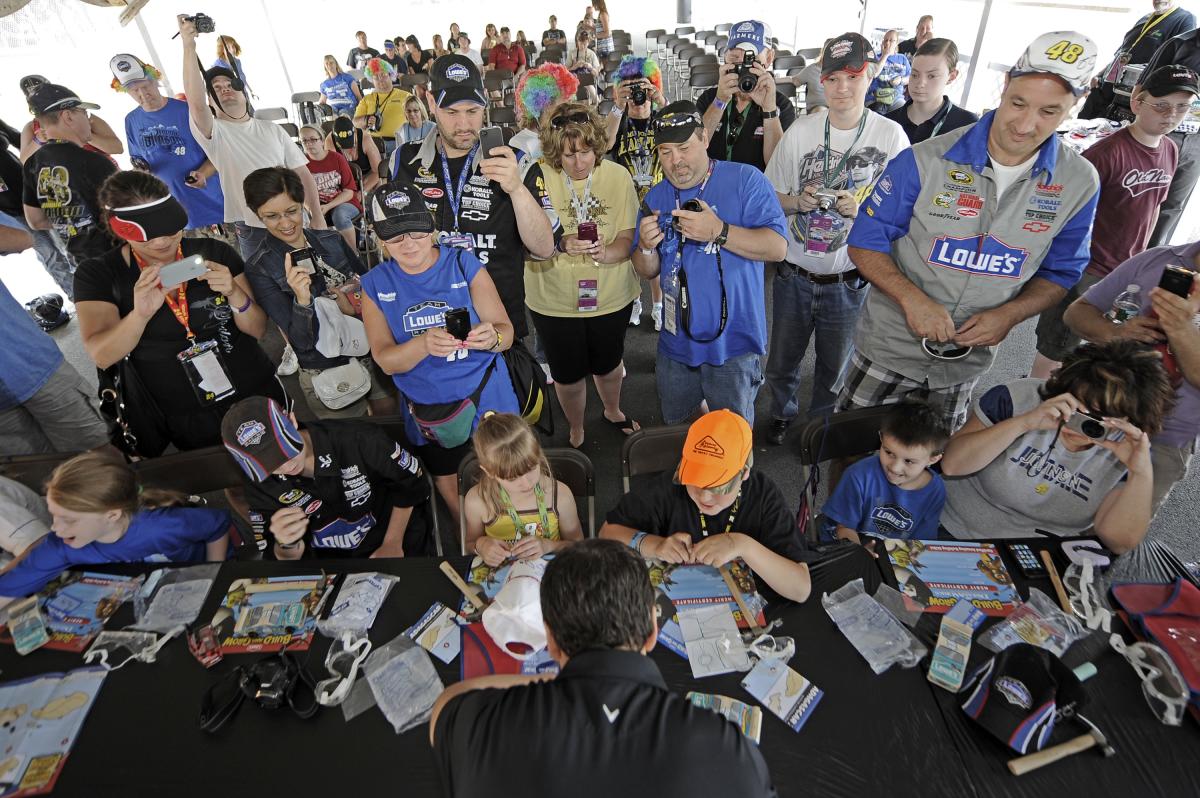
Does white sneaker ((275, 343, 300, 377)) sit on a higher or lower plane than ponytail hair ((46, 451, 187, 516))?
lower

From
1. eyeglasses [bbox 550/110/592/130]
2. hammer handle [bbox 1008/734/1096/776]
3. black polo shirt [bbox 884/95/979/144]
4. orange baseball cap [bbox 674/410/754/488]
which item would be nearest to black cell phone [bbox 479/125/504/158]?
eyeglasses [bbox 550/110/592/130]

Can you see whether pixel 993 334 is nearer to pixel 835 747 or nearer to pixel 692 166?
pixel 692 166

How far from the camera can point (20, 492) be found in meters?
2.10

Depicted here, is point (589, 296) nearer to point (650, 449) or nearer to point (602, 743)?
point (650, 449)

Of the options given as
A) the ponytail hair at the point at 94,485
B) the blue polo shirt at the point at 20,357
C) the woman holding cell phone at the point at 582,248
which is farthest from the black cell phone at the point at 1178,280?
the blue polo shirt at the point at 20,357

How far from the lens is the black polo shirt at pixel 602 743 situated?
3.10 feet

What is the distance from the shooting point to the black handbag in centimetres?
245

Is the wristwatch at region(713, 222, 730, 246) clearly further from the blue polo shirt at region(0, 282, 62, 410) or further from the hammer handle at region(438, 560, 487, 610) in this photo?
the blue polo shirt at region(0, 282, 62, 410)

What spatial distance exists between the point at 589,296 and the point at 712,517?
1408 mm

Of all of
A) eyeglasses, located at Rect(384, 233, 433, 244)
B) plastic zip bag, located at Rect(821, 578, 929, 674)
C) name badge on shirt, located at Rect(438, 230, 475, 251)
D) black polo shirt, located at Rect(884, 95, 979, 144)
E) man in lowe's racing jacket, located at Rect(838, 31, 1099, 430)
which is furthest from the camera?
black polo shirt, located at Rect(884, 95, 979, 144)

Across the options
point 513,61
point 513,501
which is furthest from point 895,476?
point 513,61

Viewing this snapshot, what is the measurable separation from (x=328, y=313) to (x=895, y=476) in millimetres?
2411

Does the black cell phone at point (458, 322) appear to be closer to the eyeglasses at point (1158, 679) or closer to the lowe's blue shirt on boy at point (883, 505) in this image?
the lowe's blue shirt on boy at point (883, 505)

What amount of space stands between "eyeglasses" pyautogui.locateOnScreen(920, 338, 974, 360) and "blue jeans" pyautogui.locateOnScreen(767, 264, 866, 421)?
0.81 m
